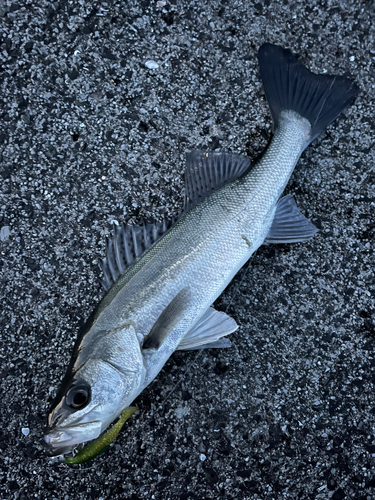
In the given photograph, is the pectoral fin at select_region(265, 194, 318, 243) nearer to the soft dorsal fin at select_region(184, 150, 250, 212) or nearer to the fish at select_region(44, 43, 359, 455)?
the fish at select_region(44, 43, 359, 455)

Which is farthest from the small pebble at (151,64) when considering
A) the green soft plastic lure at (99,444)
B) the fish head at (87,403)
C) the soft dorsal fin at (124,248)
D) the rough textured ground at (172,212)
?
the green soft plastic lure at (99,444)

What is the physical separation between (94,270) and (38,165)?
→ 0.74 meters

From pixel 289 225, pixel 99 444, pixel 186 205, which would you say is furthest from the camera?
pixel 289 225

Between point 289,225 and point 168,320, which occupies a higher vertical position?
point 289,225

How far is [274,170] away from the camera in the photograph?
90.4 inches


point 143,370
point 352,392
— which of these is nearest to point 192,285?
point 143,370

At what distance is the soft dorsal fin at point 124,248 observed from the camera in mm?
2127

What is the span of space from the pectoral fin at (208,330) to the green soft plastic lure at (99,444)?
0.47m

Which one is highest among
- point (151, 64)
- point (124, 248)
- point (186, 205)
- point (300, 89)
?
point (300, 89)

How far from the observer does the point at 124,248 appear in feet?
7.06

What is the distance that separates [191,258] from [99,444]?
3.56 ft

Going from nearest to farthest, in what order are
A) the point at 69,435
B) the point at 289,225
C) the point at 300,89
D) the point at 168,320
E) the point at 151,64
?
the point at 69,435
the point at 168,320
the point at 289,225
the point at 300,89
the point at 151,64

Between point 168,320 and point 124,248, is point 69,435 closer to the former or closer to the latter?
point 168,320

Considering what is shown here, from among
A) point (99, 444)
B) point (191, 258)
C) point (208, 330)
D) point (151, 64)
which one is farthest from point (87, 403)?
point (151, 64)
